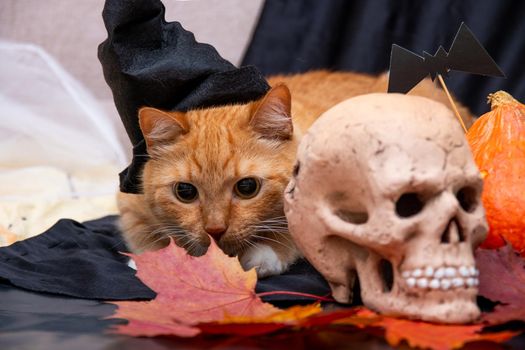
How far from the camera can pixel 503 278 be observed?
1.02 meters

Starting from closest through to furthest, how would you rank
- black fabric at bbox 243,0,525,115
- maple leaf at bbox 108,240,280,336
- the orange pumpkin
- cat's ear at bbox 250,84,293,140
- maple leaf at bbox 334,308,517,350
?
maple leaf at bbox 334,308,517,350, maple leaf at bbox 108,240,280,336, the orange pumpkin, cat's ear at bbox 250,84,293,140, black fabric at bbox 243,0,525,115

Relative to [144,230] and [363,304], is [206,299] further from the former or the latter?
[144,230]

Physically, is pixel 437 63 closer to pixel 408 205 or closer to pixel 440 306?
pixel 408 205

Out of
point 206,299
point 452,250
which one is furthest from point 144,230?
point 452,250

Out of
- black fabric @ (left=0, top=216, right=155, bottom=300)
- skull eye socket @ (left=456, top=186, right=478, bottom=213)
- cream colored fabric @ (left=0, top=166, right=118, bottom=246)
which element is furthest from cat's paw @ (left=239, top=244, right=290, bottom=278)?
cream colored fabric @ (left=0, top=166, right=118, bottom=246)

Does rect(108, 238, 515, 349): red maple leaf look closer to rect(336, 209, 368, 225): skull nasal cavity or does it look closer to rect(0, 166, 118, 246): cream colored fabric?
rect(336, 209, 368, 225): skull nasal cavity

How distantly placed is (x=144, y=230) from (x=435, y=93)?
2.94 ft

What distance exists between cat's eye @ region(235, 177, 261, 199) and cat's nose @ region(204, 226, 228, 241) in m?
0.09

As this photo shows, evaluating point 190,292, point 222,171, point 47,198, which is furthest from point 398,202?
point 47,198

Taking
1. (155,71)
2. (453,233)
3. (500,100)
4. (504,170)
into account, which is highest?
(155,71)

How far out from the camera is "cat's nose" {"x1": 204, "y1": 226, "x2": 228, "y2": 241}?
1.23m

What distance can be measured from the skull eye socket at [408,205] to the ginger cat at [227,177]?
15.3 inches

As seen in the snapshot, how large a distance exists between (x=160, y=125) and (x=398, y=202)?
547 mm

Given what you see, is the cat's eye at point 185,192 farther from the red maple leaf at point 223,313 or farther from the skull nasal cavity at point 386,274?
the skull nasal cavity at point 386,274
